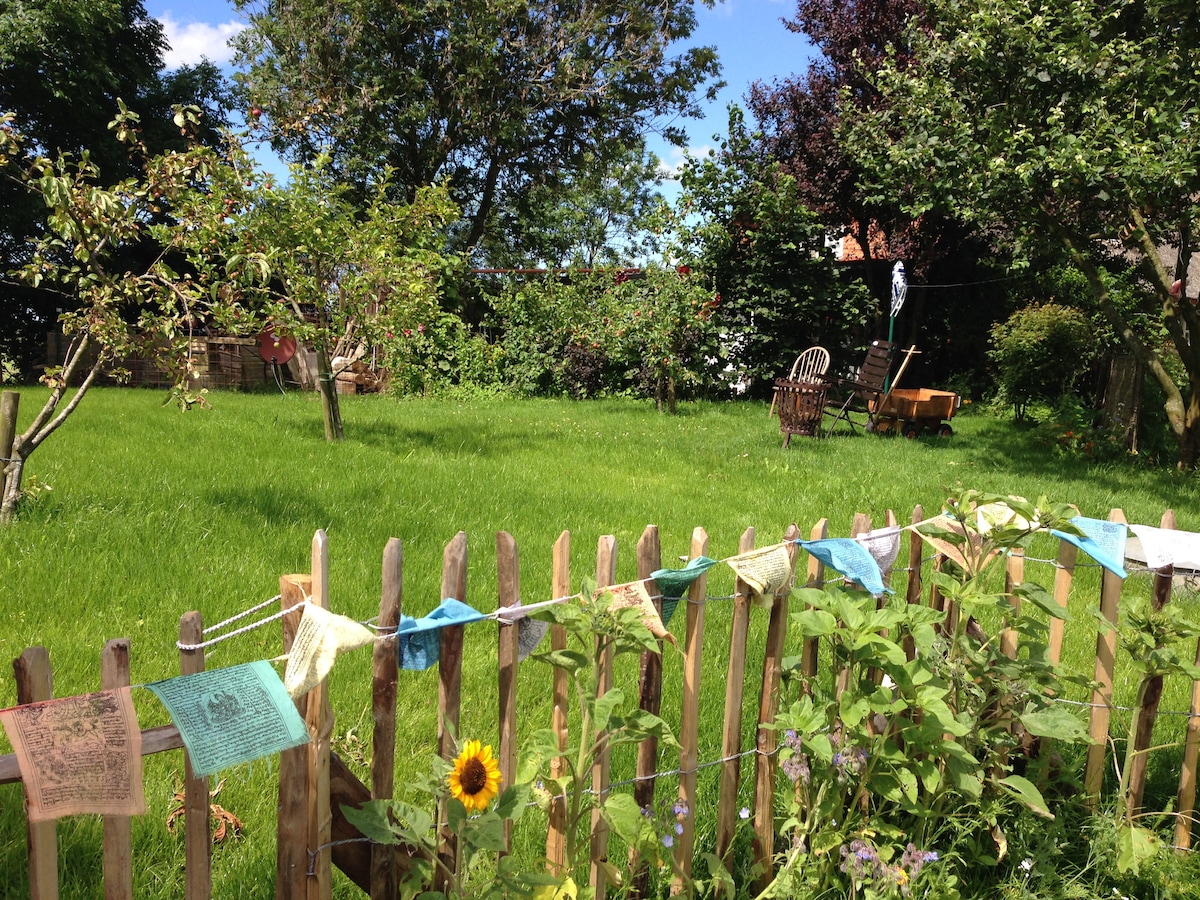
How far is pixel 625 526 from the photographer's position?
224 inches

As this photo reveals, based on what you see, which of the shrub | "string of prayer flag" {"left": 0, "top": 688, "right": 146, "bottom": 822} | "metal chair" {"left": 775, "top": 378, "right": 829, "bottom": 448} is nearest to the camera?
"string of prayer flag" {"left": 0, "top": 688, "right": 146, "bottom": 822}

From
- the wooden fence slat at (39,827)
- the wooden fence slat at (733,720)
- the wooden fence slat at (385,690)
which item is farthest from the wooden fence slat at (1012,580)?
the wooden fence slat at (39,827)

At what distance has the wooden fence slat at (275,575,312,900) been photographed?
64.0 inches

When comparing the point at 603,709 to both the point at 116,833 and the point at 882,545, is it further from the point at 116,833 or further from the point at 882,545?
the point at 882,545

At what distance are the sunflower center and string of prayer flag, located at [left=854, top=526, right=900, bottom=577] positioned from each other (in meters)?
1.41

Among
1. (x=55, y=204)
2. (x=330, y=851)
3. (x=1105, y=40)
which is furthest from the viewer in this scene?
(x=1105, y=40)

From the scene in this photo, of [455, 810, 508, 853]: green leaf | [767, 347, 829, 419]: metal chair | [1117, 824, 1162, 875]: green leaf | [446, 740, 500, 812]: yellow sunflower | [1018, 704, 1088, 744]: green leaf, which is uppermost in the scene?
[767, 347, 829, 419]: metal chair

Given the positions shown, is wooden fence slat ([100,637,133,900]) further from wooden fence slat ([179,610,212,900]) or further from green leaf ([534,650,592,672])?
green leaf ([534,650,592,672])

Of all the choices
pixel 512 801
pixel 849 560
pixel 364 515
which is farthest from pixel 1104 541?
pixel 364 515

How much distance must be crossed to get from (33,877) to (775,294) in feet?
49.3

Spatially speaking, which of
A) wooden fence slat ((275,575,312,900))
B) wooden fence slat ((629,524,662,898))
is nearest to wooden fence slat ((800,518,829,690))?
wooden fence slat ((629,524,662,898))

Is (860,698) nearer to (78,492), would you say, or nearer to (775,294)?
(78,492)

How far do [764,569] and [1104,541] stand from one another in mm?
1253

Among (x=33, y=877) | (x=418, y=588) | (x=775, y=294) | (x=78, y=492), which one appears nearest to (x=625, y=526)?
(x=418, y=588)
